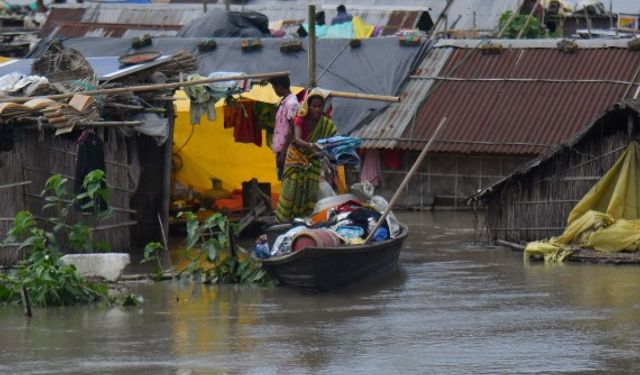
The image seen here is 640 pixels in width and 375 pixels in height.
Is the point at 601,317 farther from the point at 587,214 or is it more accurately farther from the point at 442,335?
the point at 587,214

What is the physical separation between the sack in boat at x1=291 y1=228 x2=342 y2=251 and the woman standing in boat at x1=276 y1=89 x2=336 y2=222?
1.45 meters

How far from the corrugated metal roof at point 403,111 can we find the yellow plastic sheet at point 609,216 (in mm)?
6638

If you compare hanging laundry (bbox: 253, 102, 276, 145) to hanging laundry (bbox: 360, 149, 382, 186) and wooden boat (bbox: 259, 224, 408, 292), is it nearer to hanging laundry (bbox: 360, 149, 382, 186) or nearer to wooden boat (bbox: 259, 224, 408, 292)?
hanging laundry (bbox: 360, 149, 382, 186)

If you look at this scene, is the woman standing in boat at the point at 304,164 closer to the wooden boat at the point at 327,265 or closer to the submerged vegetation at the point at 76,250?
the submerged vegetation at the point at 76,250

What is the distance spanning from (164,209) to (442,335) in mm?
6484

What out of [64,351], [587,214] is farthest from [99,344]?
[587,214]

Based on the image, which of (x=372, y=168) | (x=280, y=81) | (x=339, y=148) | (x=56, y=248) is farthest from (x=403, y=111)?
(x=56, y=248)

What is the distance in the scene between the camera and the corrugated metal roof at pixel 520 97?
19406 millimetres

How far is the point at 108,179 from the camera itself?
46.8 ft

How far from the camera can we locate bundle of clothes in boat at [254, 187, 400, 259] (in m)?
11.5

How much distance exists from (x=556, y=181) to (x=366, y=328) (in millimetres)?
4609

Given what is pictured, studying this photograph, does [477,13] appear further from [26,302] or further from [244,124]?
[26,302]

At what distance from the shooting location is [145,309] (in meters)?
11.2

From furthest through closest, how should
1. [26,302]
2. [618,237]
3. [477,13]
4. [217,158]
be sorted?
[477,13], [217,158], [618,237], [26,302]
